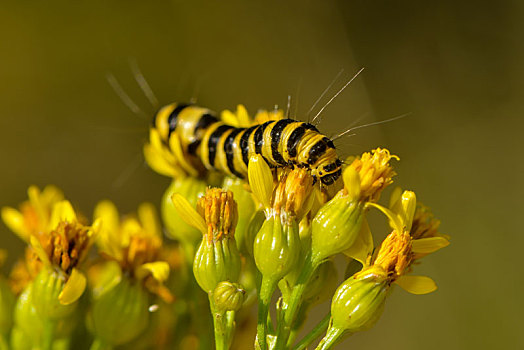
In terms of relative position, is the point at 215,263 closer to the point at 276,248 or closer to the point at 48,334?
the point at 276,248

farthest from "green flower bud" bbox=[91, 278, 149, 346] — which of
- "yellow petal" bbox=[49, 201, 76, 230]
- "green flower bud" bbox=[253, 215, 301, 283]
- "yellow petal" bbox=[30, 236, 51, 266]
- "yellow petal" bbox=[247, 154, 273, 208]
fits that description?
"yellow petal" bbox=[247, 154, 273, 208]

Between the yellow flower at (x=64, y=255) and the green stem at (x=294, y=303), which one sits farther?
the yellow flower at (x=64, y=255)

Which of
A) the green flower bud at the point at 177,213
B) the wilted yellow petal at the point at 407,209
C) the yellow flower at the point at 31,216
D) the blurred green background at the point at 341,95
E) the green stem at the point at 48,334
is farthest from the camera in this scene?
the blurred green background at the point at 341,95

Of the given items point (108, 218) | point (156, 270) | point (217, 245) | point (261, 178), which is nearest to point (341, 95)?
point (108, 218)

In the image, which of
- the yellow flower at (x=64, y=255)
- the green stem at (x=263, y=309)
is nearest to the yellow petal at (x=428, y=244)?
the green stem at (x=263, y=309)

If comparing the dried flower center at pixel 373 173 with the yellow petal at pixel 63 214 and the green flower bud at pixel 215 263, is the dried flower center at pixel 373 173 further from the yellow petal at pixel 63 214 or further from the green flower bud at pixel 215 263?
the yellow petal at pixel 63 214

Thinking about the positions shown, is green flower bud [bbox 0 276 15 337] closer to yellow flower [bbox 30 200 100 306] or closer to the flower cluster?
the flower cluster
